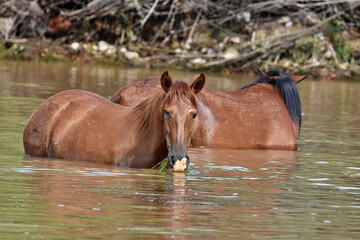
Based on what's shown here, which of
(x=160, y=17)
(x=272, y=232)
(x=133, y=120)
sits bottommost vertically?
(x=272, y=232)

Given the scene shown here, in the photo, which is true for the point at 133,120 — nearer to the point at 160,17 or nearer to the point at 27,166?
the point at 27,166

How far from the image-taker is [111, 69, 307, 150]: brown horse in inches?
409

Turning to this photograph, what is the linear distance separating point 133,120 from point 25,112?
4510 mm

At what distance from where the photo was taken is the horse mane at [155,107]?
7.36 metres

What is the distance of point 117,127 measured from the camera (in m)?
8.20

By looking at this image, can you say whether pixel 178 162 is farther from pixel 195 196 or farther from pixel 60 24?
pixel 60 24

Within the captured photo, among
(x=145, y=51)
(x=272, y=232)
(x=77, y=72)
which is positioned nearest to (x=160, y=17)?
(x=145, y=51)

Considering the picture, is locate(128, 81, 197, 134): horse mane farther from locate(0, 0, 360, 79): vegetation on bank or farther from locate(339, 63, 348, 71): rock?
locate(339, 63, 348, 71): rock

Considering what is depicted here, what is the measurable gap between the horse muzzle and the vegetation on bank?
16.1 m

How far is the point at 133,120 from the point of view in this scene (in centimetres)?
813

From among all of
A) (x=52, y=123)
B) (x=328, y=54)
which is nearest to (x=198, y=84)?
(x=52, y=123)

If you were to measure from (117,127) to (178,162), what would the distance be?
3.96 ft

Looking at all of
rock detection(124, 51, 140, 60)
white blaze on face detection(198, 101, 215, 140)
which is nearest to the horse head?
white blaze on face detection(198, 101, 215, 140)

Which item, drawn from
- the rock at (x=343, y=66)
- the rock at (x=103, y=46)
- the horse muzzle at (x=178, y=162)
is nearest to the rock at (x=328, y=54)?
the rock at (x=343, y=66)
